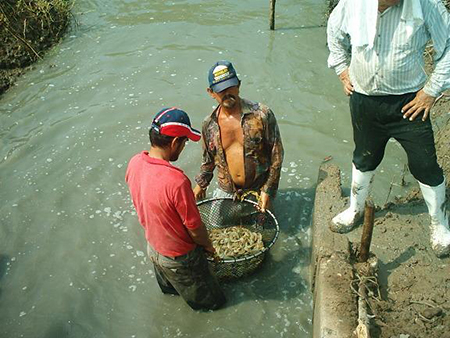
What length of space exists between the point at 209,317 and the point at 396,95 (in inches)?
102

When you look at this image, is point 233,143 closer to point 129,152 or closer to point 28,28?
point 129,152

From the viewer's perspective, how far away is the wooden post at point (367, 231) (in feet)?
11.4

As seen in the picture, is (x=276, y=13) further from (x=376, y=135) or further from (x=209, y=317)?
(x=209, y=317)

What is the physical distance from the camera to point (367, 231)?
3543mm

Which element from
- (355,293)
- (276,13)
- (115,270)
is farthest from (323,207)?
(276,13)

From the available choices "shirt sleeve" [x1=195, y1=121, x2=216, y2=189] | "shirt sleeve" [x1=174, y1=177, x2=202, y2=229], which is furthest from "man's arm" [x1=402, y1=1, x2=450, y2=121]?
"shirt sleeve" [x1=195, y1=121, x2=216, y2=189]

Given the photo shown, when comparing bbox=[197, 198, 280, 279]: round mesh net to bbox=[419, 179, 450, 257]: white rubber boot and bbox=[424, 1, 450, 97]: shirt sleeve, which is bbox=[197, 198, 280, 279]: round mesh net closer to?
bbox=[419, 179, 450, 257]: white rubber boot

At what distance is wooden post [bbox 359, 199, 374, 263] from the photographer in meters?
3.46

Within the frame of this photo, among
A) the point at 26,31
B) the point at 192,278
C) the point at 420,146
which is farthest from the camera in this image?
the point at 26,31

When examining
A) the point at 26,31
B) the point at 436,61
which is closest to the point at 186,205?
the point at 436,61

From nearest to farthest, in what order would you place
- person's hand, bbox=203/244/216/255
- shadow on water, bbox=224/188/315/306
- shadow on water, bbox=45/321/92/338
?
person's hand, bbox=203/244/216/255 < shadow on water, bbox=45/321/92/338 < shadow on water, bbox=224/188/315/306

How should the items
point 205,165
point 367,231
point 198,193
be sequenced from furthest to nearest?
point 198,193 < point 205,165 < point 367,231

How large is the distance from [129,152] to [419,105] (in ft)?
14.3

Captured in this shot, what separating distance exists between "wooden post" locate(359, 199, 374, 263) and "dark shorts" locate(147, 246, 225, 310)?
1325mm
